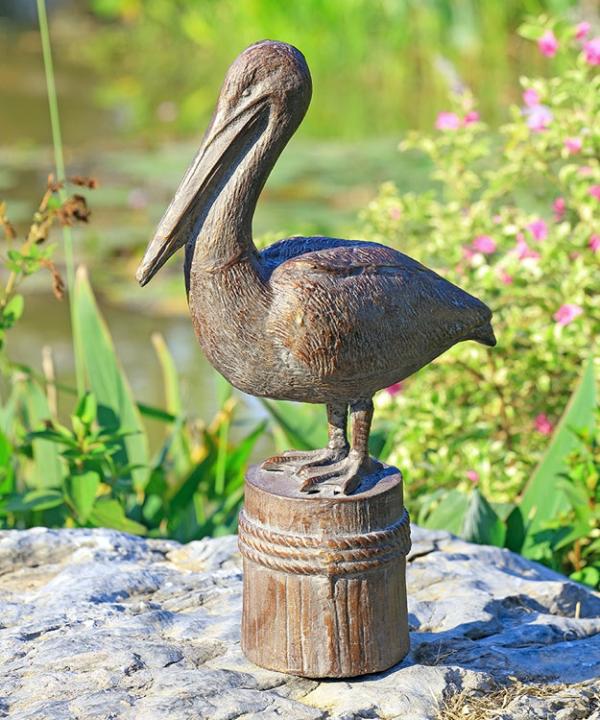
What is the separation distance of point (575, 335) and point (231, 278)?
167 centimetres

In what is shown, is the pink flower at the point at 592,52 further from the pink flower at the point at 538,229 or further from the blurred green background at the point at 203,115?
the blurred green background at the point at 203,115

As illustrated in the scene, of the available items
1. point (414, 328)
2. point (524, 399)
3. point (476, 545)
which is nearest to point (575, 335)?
point (524, 399)

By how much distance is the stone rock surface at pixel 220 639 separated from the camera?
2182mm

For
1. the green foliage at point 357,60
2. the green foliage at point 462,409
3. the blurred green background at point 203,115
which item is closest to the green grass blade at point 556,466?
the green foliage at point 462,409

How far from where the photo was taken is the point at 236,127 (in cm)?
214

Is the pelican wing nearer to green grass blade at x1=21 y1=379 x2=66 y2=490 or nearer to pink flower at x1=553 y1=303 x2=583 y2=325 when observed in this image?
pink flower at x1=553 y1=303 x2=583 y2=325

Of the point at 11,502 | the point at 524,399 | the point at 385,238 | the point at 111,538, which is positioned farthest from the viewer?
the point at 385,238

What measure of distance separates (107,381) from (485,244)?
1.30m

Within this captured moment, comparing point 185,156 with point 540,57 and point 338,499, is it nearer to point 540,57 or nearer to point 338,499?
point 540,57

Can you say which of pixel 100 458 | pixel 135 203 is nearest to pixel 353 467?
pixel 100 458

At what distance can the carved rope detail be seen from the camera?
220 cm

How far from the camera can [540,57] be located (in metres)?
9.66

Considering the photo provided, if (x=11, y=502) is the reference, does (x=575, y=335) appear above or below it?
above

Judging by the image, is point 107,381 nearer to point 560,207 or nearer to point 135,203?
point 560,207
